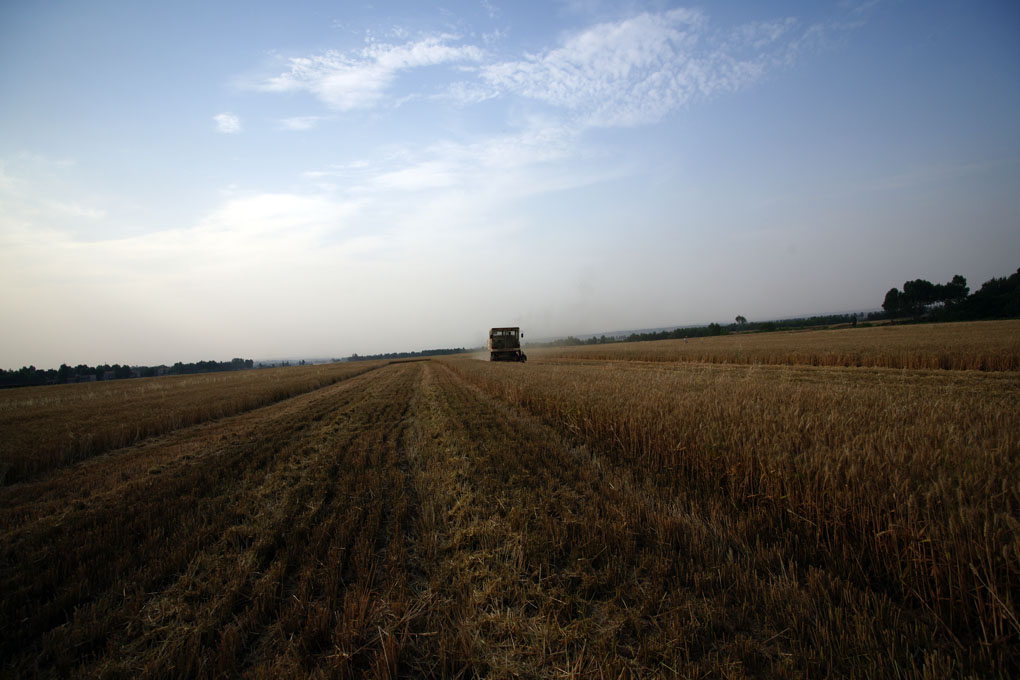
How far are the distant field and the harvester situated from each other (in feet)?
93.8

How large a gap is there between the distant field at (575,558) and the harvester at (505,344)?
28576 mm

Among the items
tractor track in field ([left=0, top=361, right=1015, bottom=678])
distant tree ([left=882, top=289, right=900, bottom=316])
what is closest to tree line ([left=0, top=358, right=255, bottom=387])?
tractor track in field ([left=0, top=361, right=1015, bottom=678])

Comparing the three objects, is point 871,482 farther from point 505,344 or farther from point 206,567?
point 505,344

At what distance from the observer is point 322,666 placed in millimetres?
2189

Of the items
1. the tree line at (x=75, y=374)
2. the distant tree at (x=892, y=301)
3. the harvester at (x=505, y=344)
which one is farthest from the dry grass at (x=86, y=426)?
the distant tree at (x=892, y=301)

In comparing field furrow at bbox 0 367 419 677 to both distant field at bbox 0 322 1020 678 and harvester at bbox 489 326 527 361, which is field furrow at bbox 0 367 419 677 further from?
harvester at bbox 489 326 527 361

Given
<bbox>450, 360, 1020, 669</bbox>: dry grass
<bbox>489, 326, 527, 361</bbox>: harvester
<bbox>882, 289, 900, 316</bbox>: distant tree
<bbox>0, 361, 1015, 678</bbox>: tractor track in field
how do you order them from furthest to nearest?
<bbox>882, 289, 900, 316</bbox>: distant tree < <bbox>489, 326, 527, 361</bbox>: harvester < <bbox>450, 360, 1020, 669</bbox>: dry grass < <bbox>0, 361, 1015, 678</bbox>: tractor track in field

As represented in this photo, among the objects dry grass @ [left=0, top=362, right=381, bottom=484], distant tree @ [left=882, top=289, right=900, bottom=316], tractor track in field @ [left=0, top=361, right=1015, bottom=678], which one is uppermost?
distant tree @ [left=882, top=289, right=900, bottom=316]

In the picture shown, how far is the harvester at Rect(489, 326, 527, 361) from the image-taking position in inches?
1373

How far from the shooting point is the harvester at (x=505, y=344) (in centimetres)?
3488

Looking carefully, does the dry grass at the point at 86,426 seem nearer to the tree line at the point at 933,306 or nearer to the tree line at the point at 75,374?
the tree line at the point at 75,374

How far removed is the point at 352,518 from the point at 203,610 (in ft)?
4.82

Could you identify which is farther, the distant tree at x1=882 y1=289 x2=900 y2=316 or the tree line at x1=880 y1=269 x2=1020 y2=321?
the distant tree at x1=882 y1=289 x2=900 y2=316

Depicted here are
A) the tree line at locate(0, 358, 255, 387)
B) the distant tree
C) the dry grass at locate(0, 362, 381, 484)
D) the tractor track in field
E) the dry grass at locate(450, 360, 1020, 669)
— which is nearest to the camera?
the tractor track in field
